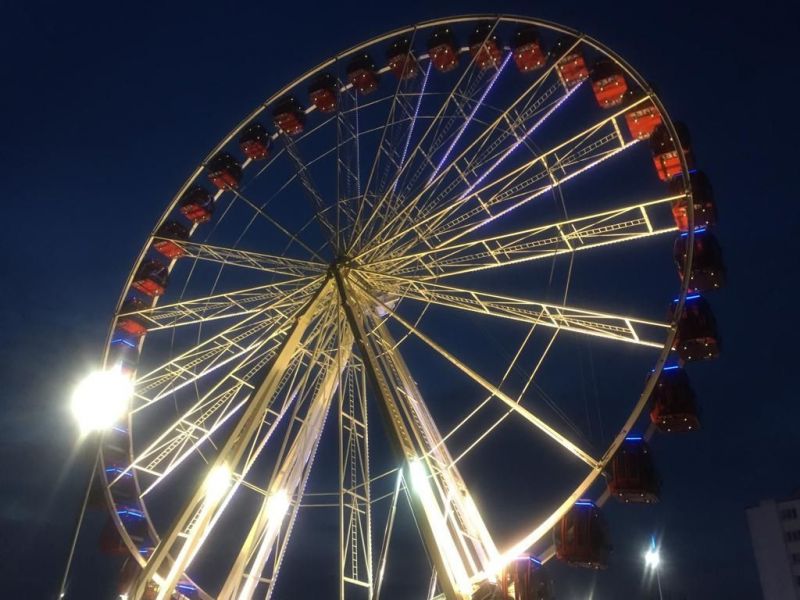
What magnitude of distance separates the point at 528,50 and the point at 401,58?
3139mm

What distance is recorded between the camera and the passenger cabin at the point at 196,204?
18.0m

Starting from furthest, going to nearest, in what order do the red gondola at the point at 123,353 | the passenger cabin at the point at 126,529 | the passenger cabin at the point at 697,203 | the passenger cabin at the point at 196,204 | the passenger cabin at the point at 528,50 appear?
the passenger cabin at the point at 196,204
the red gondola at the point at 123,353
the passenger cabin at the point at 528,50
the passenger cabin at the point at 126,529
the passenger cabin at the point at 697,203

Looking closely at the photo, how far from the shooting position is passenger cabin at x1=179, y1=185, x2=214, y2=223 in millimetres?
18016

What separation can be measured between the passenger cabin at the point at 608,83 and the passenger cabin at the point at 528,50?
4.23 feet

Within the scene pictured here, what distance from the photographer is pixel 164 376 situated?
49.9ft

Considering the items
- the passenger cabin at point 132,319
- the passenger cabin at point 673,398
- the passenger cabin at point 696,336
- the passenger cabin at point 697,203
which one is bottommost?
the passenger cabin at point 673,398

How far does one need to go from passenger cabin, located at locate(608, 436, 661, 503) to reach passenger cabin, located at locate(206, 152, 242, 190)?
11084mm

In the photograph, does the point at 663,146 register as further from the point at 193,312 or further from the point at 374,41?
the point at 193,312

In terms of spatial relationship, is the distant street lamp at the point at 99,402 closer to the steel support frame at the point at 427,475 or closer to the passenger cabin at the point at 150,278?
the passenger cabin at the point at 150,278

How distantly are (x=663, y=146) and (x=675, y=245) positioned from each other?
89.5 inches

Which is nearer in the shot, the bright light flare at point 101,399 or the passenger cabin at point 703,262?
the passenger cabin at point 703,262

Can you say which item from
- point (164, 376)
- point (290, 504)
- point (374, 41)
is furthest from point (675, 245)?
point (164, 376)

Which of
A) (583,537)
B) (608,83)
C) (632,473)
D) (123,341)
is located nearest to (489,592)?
(583,537)

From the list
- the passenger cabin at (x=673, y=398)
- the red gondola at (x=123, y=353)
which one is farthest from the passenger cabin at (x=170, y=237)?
the passenger cabin at (x=673, y=398)
